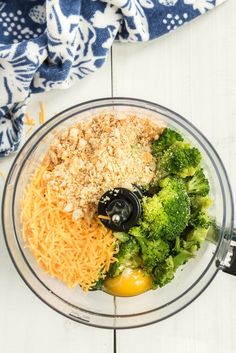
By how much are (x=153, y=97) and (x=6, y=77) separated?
308 mm

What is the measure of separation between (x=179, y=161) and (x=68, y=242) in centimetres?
25

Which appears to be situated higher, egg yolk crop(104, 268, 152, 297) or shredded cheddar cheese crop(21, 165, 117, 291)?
shredded cheddar cheese crop(21, 165, 117, 291)

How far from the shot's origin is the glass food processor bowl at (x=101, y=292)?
1296 millimetres

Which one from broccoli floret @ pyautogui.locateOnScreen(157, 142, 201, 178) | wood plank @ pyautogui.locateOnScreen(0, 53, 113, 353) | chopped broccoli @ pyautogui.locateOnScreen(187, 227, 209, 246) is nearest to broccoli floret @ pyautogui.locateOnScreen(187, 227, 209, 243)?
chopped broccoli @ pyautogui.locateOnScreen(187, 227, 209, 246)

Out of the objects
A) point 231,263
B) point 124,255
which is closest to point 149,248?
point 124,255

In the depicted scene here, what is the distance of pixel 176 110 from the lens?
1403 mm

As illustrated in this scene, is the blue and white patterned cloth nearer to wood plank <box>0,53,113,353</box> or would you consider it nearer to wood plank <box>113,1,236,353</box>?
wood plank <box>113,1,236,353</box>

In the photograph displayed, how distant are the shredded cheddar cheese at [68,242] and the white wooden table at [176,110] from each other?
0.17 meters

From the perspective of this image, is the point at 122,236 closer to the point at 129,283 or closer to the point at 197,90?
the point at 129,283

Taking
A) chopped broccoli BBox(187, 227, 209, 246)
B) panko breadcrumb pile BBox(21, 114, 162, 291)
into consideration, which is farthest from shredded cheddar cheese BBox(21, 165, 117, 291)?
chopped broccoli BBox(187, 227, 209, 246)

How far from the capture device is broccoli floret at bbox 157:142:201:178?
1.22 meters

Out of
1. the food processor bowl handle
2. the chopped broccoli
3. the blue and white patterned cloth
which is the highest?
the blue and white patterned cloth

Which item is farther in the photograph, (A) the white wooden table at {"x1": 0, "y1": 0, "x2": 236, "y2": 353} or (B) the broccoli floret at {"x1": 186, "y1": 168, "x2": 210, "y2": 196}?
(A) the white wooden table at {"x1": 0, "y1": 0, "x2": 236, "y2": 353}

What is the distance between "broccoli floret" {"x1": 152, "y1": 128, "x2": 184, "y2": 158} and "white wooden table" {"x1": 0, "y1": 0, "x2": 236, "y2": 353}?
0.52ft
